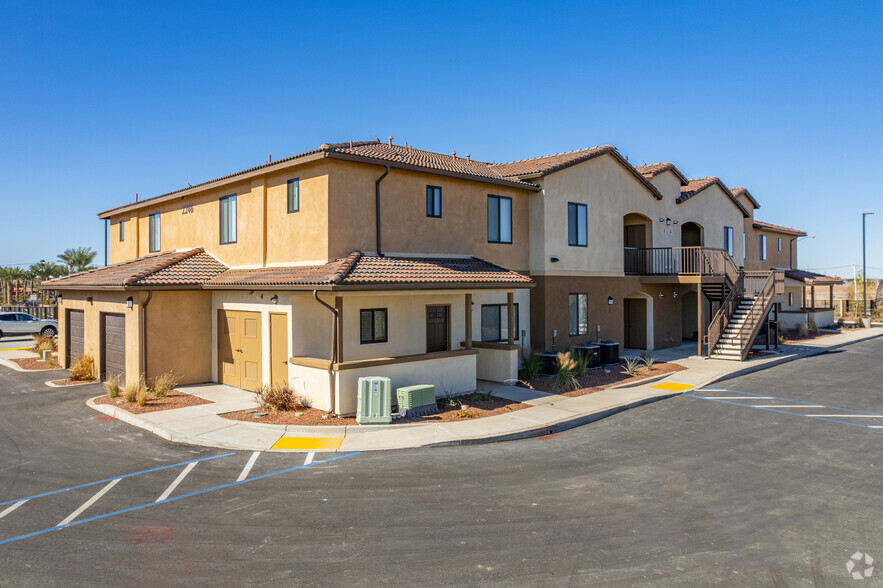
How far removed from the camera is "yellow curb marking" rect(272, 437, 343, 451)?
11.0m

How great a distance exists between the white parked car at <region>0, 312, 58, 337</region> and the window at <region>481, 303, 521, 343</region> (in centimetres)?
2641

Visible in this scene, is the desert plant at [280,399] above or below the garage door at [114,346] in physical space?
below

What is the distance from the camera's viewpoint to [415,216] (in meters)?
17.1

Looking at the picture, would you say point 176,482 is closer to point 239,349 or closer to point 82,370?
point 239,349

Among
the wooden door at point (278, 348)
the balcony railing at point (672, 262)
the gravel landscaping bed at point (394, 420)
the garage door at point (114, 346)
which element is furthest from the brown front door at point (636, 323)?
the garage door at point (114, 346)

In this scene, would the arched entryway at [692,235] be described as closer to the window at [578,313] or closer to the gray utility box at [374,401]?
the window at [578,313]

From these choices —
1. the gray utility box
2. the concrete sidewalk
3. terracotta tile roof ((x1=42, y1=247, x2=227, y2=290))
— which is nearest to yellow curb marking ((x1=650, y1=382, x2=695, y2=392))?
the concrete sidewalk

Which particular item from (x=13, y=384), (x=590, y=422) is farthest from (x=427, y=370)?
(x=13, y=384)

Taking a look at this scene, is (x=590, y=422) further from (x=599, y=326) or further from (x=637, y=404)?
(x=599, y=326)

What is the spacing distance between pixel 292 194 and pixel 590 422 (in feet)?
32.5

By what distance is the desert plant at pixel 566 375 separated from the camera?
16.6 m

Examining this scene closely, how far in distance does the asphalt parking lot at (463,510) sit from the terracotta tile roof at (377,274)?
4.34 meters

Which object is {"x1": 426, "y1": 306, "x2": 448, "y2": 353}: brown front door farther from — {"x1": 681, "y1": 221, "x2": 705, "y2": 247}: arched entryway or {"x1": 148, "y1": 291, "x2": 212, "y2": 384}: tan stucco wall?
{"x1": 681, "y1": 221, "x2": 705, "y2": 247}: arched entryway

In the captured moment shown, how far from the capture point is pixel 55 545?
267 inches
